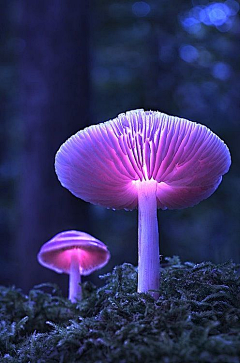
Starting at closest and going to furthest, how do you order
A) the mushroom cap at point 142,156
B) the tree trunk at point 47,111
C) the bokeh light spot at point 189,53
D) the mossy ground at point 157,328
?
1. the mossy ground at point 157,328
2. the mushroom cap at point 142,156
3. the tree trunk at point 47,111
4. the bokeh light spot at point 189,53

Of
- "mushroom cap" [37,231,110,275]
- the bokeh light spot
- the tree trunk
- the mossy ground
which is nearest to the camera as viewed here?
the mossy ground

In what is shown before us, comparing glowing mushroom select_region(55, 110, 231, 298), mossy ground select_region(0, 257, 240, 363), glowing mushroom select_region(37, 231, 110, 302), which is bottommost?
mossy ground select_region(0, 257, 240, 363)

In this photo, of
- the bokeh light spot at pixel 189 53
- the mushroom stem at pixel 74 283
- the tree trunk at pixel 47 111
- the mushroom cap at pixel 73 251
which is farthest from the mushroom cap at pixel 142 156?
the bokeh light spot at pixel 189 53

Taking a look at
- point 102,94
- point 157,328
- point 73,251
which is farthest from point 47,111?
point 157,328

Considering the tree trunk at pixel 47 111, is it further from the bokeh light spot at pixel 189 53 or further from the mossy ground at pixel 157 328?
the bokeh light spot at pixel 189 53

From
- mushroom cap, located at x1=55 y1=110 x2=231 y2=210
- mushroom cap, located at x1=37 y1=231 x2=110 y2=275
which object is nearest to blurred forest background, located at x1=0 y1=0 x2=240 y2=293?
mushroom cap, located at x1=37 y1=231 x2=110 y2=275

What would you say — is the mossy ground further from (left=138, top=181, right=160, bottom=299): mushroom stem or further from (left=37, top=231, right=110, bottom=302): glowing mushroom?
(left=37, top=231, right=110, bottom=302): glowing mushroom
